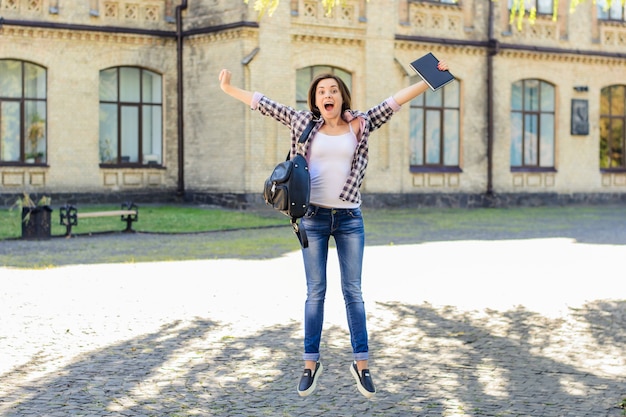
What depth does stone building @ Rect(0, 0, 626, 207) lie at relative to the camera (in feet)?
86.1

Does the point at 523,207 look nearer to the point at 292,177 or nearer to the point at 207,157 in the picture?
the point at 207,157

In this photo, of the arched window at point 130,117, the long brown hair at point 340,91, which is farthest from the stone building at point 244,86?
the long brown hair at point 340,91

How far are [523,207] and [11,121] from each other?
14.9m

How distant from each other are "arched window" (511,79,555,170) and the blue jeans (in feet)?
84.9

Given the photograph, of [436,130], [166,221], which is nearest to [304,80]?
[436,130]

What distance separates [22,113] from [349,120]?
21.4 metres

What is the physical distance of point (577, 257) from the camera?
15.2 m

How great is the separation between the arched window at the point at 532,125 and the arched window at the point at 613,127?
2110 mm

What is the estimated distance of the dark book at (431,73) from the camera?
6.34 m

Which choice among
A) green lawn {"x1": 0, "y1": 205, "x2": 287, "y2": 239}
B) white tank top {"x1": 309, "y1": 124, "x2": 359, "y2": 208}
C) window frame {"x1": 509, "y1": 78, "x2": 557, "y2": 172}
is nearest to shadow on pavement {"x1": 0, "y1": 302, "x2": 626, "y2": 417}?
white tank top {"x1": 309, "y1": 124, "x2": 359, "y2": 208}

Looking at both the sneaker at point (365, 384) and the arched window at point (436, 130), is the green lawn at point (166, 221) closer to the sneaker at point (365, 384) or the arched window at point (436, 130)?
the arched window at point (436, 130)

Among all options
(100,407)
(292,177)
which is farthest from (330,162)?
(100,407)

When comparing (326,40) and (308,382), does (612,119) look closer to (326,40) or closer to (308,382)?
(326,40)

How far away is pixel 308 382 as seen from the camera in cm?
621
